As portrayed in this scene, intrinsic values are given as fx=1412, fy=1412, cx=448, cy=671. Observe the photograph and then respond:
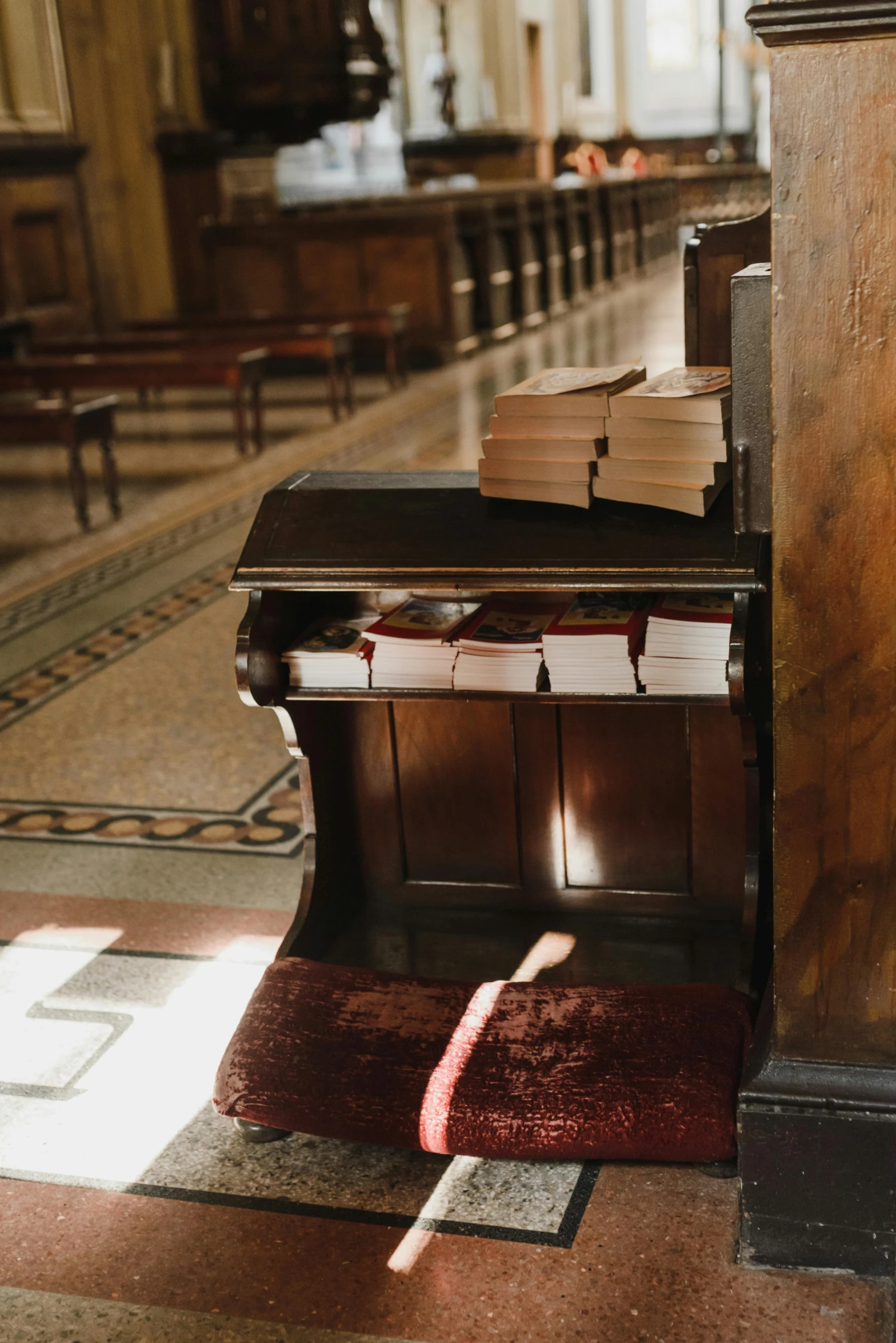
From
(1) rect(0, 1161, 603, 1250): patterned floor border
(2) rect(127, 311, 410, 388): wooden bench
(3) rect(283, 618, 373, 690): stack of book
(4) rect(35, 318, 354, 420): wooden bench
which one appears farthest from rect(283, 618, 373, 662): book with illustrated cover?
(2) rect(127, 311, 410, 388): wooden bench

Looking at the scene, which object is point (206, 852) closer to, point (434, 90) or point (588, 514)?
point (588, 514)

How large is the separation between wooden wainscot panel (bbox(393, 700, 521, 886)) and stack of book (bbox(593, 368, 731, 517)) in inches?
21.3

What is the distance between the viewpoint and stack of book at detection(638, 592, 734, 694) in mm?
2133

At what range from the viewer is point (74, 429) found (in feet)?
19.5

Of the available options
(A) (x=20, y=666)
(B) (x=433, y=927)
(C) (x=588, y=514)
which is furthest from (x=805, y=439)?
(A) (x=20, y=666)

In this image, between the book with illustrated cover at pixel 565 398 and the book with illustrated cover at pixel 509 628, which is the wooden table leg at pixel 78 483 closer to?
the book with illustrated cover at pixel 509 628

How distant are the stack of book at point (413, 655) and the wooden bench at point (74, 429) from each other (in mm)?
3984

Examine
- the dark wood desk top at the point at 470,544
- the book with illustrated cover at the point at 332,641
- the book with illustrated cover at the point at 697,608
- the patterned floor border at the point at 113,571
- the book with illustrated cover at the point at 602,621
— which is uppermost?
the dark wood desk top at the point at 470,544

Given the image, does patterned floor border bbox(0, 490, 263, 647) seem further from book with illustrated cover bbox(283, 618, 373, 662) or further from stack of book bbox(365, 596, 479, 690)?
stack of book bbox(365, 596, 479, 690)

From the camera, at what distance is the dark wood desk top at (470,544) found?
201 cm

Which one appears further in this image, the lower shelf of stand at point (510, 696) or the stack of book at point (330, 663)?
the stack of book at point (330, 663)

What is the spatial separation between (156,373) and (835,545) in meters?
6.36

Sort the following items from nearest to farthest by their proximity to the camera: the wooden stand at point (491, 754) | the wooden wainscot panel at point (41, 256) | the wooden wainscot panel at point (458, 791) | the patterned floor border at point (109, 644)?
the wooden stand at point (491, 754) → the wooden wainscot panel at point (458, 791) → the patterned floor border at point (109, 644) → the wooden wainscot panel at point (41, 256)

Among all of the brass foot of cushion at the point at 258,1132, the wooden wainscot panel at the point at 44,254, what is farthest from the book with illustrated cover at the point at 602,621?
the wooden wainscot panel at the point at 44,254
